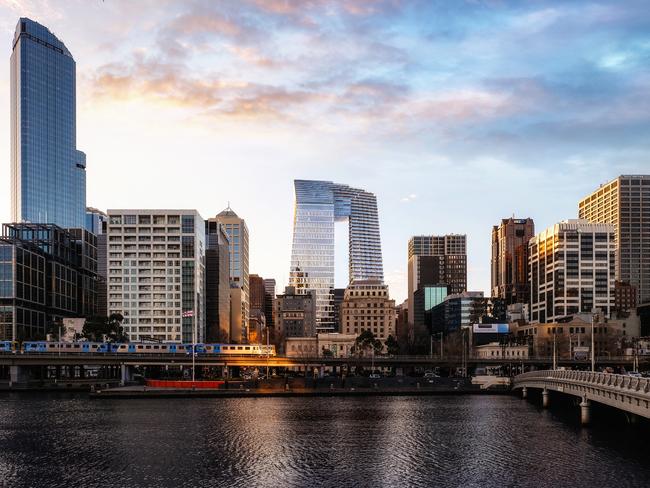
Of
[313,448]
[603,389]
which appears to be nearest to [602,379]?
[603,389]

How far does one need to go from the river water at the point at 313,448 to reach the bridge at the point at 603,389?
3.95 metres

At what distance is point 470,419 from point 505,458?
3757 centimetres

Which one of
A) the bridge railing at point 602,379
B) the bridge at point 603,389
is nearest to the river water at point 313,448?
the bridge at point 603,389

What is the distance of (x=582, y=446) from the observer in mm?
84875

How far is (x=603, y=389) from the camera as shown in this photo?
92.5m

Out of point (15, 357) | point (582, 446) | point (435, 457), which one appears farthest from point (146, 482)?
point (15, 357)

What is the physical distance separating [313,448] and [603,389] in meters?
33.8

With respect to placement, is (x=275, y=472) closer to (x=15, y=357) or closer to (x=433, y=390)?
(x=433, y=390)

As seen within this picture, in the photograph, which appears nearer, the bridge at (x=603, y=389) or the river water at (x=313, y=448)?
the river water at (x=313, y=448)

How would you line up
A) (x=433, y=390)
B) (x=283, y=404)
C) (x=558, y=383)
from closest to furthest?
(x=558, y=383)
(x=283, y=404)
(x=433, y=390)

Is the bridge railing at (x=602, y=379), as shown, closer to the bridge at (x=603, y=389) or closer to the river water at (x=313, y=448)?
the bridge at (x=603, y=389)

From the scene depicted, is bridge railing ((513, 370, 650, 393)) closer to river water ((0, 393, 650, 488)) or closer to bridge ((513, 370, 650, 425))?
bridge ((513, 370, 650, 425))

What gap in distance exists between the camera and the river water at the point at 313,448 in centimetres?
6844

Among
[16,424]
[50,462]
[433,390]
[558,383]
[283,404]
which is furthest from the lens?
[433,390]
